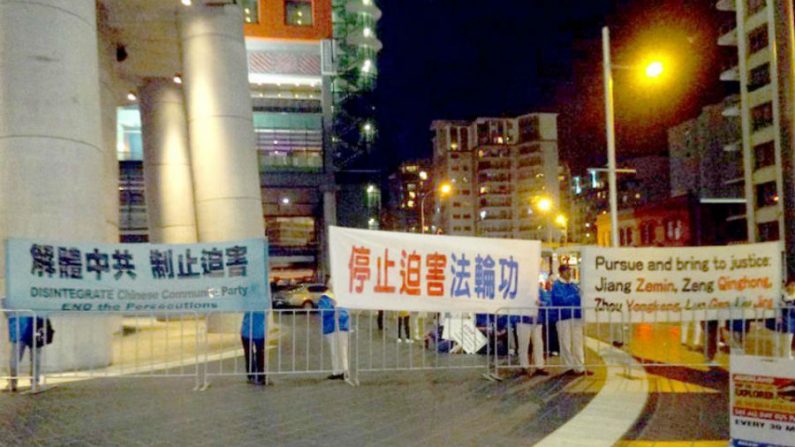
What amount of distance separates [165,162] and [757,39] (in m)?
42.0

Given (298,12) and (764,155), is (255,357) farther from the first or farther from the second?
(298,12)

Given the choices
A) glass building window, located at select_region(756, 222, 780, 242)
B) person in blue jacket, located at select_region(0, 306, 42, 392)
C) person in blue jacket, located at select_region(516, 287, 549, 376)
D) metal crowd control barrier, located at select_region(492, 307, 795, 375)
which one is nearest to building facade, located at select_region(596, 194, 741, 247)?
glass building window, located at select_region(756, 222, 780, 242)

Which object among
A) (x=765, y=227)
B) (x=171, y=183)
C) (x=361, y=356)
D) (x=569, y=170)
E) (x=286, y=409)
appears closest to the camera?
(x=286, y=409)

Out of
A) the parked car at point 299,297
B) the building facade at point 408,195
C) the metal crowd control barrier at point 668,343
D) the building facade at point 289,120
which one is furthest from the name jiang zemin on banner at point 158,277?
the building facade at point 408,195

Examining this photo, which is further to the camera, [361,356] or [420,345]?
[420,345]

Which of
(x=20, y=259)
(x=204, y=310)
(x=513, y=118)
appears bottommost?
(x=204, y=310)

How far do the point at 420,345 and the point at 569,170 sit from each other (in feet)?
451

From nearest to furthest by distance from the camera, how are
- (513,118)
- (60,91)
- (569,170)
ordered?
1. (60,91)
2. (569,170)
3. (513,118)

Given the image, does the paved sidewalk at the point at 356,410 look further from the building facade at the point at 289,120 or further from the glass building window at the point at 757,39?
the glass building window at the point at 757,39

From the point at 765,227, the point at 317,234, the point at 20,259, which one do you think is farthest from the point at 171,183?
the point at 765,227

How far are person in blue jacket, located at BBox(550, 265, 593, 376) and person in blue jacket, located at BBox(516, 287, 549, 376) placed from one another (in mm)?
311

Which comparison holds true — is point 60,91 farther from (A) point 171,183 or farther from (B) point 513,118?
(B) point 513,118

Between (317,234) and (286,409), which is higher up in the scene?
(317,234)

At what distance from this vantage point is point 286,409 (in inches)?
357
